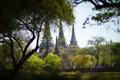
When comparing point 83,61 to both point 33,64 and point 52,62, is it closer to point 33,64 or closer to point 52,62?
point 52,62

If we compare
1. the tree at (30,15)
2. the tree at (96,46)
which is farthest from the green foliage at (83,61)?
the tree at (30,15)

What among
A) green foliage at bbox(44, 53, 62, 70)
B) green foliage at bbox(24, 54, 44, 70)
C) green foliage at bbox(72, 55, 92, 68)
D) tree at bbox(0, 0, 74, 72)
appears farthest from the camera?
green foliage at bbox(72, 55, 92, 68)

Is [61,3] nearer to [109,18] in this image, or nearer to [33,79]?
[109,18]

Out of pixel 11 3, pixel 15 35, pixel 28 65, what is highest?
pixel 11 3

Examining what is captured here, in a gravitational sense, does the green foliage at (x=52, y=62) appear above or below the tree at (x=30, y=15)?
below

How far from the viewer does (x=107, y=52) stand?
271 feet

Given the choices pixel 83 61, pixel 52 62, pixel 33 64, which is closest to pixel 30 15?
pixel 33 64

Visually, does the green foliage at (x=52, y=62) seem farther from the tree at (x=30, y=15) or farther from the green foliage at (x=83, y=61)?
the tree at (x=30, y=15)

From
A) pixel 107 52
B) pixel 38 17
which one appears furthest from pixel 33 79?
pixel 107 52

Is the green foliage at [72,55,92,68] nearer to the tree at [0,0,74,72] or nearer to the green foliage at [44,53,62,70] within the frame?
the green foliage at [44,53,62,70]

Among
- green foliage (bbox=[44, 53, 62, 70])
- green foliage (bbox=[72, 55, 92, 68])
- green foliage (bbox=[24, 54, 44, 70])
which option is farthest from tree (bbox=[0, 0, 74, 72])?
green foliage (bbox=[72, 55, 92, 68])

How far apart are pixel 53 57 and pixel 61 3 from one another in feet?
191

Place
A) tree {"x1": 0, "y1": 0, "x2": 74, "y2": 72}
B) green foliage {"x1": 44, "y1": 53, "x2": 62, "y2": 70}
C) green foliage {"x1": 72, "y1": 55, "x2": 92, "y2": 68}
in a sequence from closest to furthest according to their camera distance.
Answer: tree {"x1": 0, "y1": 0, "x2": 74, "y2": 72}, green foliage {"x1": 44, "y1": 53, "x2": 62, "y2": 70}, green foliage {"x1": 72, "y1": 55, "x2": 92, "y2": 68}

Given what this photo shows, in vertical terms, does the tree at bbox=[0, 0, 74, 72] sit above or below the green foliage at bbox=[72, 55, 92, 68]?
above
